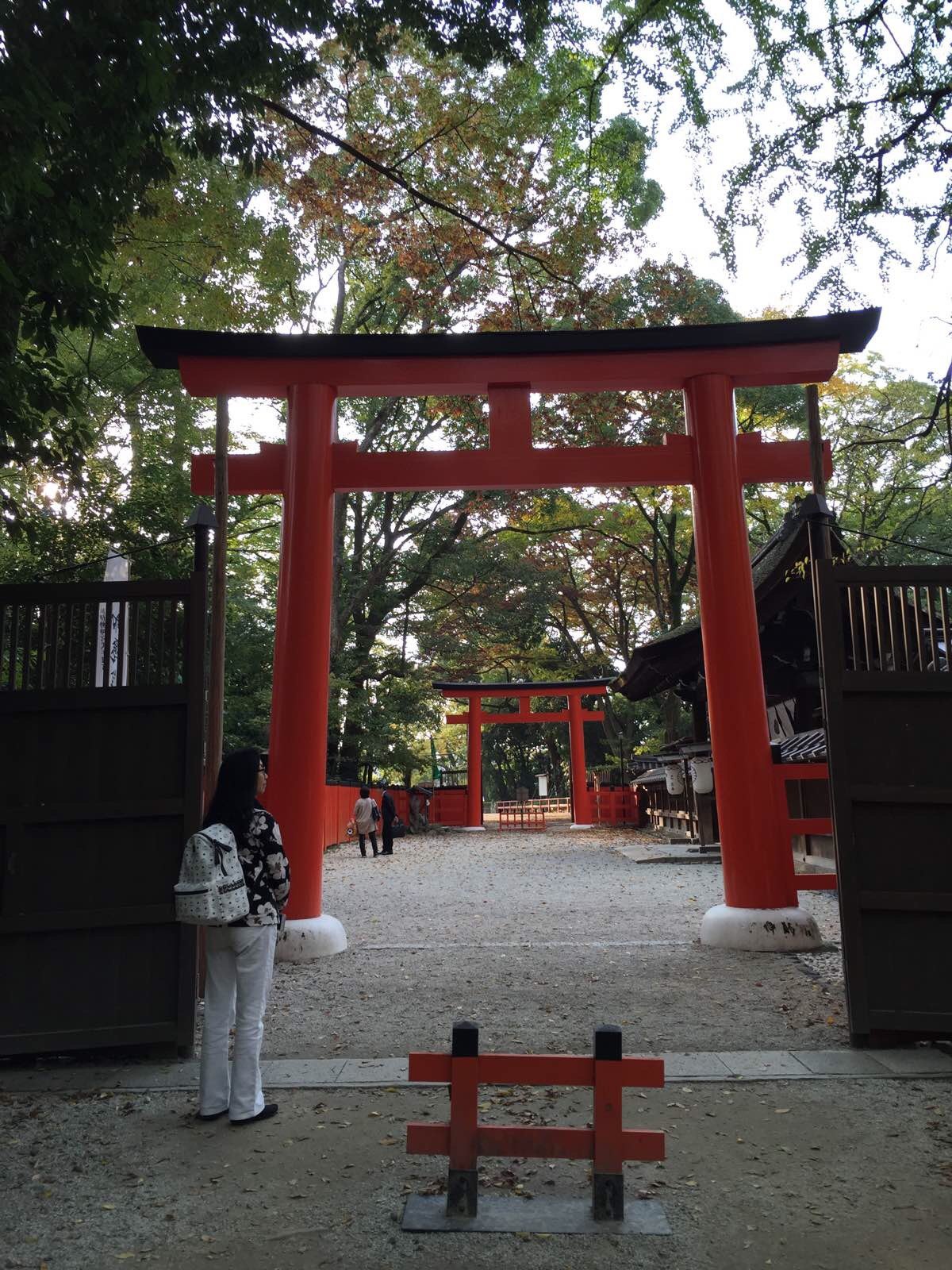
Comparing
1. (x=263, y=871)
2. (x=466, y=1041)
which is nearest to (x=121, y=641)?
(x=263, y=871)

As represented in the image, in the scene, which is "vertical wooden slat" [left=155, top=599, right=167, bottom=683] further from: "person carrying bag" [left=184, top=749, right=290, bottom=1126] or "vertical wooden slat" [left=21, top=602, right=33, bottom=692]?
"person carrying bag" [left=184, top=749, right=290, bottom=1126]

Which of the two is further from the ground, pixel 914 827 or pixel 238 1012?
pixel 914 827

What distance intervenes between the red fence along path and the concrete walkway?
53.5 inches

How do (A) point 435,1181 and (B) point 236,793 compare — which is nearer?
(A) point 435,1181

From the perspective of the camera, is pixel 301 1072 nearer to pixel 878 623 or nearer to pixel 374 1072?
pixel 374 1072

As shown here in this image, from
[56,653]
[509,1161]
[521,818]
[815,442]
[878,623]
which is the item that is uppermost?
[815,442]

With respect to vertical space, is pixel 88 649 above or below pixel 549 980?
above

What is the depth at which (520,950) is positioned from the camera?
23.6 ft

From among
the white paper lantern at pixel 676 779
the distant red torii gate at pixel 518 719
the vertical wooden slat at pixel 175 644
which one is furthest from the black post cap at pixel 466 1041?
the distant red torii gate at pixel 518 719

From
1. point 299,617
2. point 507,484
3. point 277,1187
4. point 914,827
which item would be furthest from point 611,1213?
point 507,484

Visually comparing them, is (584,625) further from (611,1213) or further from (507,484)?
(611,1213)

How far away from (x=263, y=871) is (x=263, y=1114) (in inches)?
39.5

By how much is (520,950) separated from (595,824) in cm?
1829

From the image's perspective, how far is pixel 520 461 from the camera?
7418 mm
